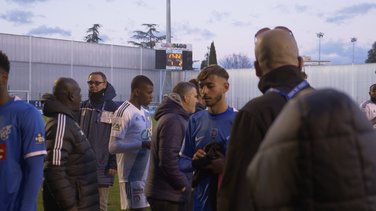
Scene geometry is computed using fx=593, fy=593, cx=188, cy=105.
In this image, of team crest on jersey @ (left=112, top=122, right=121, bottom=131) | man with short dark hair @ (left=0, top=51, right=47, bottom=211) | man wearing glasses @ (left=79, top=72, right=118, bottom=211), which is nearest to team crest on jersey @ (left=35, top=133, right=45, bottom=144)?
man with short dark hair @ (left=0, top=51, right=47, bottom=211)

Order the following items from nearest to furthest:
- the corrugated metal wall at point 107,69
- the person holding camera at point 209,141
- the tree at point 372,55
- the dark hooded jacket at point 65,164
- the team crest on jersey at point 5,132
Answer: the team crest on jersey at point 5,132, the person holding camera at point 209,141, the dark hooded jacket at point 65,164, the corrugated metal wall at point 107,69, the tree at point 372,55

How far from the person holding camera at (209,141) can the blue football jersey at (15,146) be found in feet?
3.90

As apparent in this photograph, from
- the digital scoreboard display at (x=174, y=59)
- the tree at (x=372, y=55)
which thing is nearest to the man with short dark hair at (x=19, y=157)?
the digital scoreboard display at (x=174, y=59)

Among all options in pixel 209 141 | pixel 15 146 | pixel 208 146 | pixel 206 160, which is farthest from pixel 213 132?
pixel 15 146

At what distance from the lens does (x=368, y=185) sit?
1599 mm

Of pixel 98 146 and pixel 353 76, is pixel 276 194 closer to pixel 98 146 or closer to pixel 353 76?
pixel 98 146

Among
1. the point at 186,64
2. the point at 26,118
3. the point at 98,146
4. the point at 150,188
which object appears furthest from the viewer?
the point at 186,64

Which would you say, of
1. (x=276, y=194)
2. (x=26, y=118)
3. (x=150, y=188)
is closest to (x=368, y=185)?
(x=276, y=194)

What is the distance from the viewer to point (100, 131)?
8.16 m

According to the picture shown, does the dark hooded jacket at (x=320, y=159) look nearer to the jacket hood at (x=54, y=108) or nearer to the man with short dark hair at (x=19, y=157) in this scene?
the man with short dark hair at (x=19, y=157)

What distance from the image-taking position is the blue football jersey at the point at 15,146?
411cm

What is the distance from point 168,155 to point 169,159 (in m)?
0.04

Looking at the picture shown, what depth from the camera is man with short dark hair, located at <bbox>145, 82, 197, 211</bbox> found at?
5.48 m

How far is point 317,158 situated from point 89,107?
6.96m
